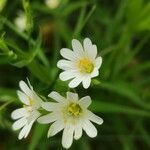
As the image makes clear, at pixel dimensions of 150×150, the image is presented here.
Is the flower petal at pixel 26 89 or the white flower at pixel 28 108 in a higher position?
the flower petal at pixel 26 89

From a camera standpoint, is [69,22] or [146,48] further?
[69,22]

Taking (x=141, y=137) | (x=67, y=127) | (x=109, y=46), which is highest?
(x=67, y=127)

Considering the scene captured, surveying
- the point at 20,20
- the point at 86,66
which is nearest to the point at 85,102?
the point at 86,66

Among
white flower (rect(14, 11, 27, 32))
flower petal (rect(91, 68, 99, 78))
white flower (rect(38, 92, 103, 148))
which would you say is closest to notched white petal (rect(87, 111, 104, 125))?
white flower (rect(38, 92, 103, 148))

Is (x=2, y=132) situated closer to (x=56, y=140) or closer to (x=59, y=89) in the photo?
(x=56, y=140)

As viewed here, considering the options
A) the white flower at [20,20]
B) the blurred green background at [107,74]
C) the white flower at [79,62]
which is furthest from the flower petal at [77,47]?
the white flower at [20,20]

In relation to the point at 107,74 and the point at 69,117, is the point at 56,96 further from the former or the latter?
the point at 107,74

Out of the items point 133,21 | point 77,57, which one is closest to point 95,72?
point 77,57

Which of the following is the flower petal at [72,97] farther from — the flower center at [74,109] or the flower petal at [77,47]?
the flower petal at [77,47]
